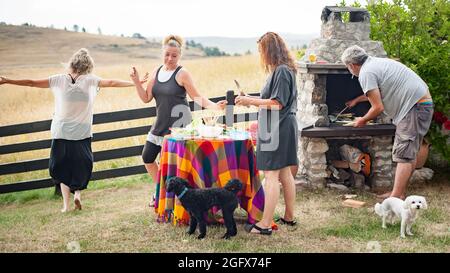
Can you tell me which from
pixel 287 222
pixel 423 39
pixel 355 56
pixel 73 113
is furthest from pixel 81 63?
pixel 423 39

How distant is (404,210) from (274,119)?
1517 millimetres

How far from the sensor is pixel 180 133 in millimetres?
5621

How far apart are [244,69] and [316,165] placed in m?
11.3

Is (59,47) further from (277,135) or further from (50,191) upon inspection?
(277,135)

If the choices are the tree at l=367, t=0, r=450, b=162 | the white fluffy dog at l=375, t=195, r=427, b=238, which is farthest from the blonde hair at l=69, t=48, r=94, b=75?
the tree at l=367, t=0, r=450, b=162

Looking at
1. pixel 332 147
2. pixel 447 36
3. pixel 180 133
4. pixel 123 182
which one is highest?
pixel 447 36

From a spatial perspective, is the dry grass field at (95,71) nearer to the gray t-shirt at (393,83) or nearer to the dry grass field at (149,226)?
the dry grass field at (149,226)

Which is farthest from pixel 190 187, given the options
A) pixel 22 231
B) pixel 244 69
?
pixel 244 69

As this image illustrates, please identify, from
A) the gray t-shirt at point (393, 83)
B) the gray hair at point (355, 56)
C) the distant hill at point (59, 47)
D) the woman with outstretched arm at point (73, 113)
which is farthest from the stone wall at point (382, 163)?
the distant hill at point (59, 47)

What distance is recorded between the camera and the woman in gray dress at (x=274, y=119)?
5.05 metres

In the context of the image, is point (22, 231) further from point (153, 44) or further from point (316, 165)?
point (153, 44)

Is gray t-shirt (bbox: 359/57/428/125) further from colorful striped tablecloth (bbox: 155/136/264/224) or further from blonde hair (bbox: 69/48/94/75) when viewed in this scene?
blonde hair (bbox: 69/48/94/75)

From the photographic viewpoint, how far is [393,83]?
19.9 ft

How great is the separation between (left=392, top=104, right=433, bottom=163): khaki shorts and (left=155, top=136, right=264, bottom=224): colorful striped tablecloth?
171 centimetres
